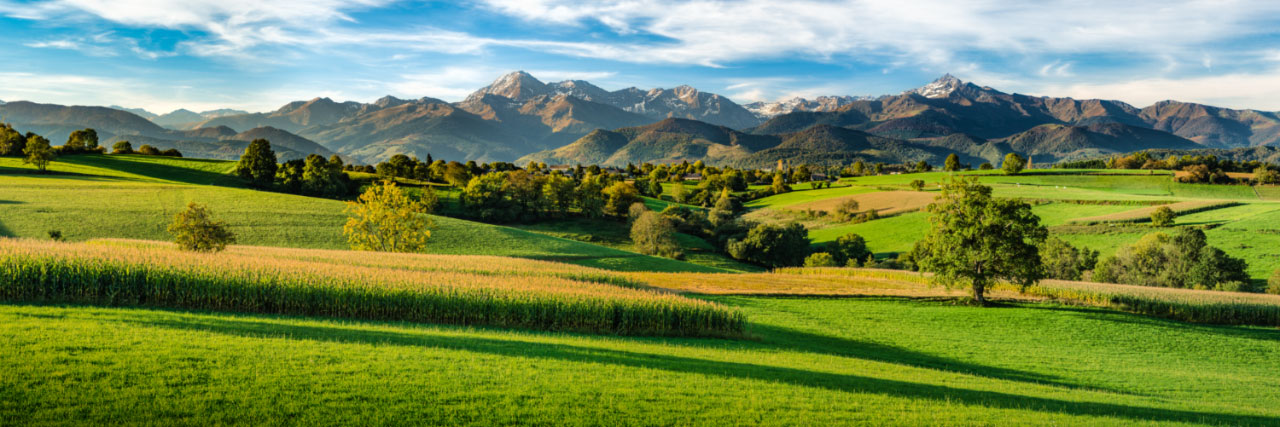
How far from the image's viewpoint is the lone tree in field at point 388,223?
5491 cm

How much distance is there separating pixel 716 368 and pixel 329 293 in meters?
15.1

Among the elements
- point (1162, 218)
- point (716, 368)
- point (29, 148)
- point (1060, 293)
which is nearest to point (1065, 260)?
point (1162, 218)

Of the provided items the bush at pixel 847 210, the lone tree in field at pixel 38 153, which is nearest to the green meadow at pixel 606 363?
the bush at pixel 847 210

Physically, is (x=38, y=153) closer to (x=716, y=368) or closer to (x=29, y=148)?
(x=29, y=148)

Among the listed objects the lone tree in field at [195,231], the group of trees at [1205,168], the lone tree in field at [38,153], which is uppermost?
the group of trees at [1205,168]

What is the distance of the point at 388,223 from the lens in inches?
2170

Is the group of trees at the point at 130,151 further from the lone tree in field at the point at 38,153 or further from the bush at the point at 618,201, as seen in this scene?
the bush at the point at 618,201

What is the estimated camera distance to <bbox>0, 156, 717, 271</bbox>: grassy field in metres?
54.2

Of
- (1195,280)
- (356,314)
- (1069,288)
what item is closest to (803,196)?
(1195,280)

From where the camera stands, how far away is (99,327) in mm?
14852

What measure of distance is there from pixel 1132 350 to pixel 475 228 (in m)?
60.7

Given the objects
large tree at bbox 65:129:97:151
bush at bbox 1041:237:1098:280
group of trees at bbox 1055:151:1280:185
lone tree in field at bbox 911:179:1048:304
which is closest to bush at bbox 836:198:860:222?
bush at bbox 1041:237:1098:280

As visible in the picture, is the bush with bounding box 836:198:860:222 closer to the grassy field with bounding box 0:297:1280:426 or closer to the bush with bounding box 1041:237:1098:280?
the bush with bounding box 1041:237:1098:280

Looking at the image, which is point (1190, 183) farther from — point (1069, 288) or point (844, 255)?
point (1069, 288)
